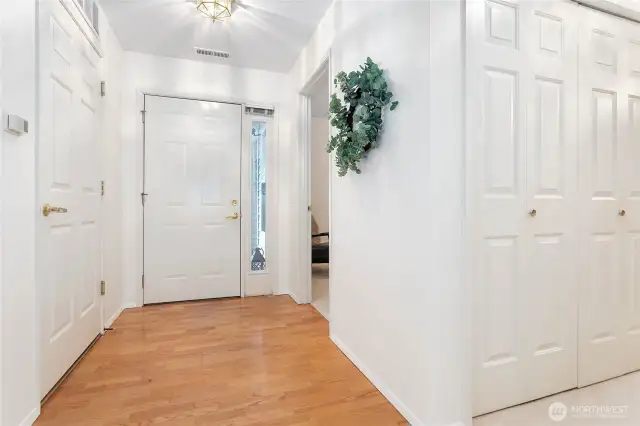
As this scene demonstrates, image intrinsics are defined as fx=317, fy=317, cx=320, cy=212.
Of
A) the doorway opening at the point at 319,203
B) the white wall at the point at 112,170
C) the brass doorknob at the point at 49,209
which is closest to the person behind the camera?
the brass doorknob at the point at 49,209

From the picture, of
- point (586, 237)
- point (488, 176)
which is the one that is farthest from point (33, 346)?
point (586, 237)

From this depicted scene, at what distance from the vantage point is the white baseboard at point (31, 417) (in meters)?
1.43

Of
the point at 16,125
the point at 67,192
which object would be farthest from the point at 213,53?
the point at 16,125

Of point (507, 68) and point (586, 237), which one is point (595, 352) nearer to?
point (586, 237)

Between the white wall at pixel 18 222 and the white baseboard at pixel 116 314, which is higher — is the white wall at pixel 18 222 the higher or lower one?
the higher one

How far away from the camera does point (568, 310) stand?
1.74m

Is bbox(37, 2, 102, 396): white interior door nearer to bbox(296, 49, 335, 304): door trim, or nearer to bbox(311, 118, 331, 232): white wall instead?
bbox(296, 49, 335, 304): door trim

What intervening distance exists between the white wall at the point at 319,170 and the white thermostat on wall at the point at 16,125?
14.3 ft

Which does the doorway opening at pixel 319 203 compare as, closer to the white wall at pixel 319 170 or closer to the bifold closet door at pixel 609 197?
the white wall at pixel 319 170

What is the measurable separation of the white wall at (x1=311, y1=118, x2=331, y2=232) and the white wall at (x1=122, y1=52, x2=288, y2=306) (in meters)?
2.36
